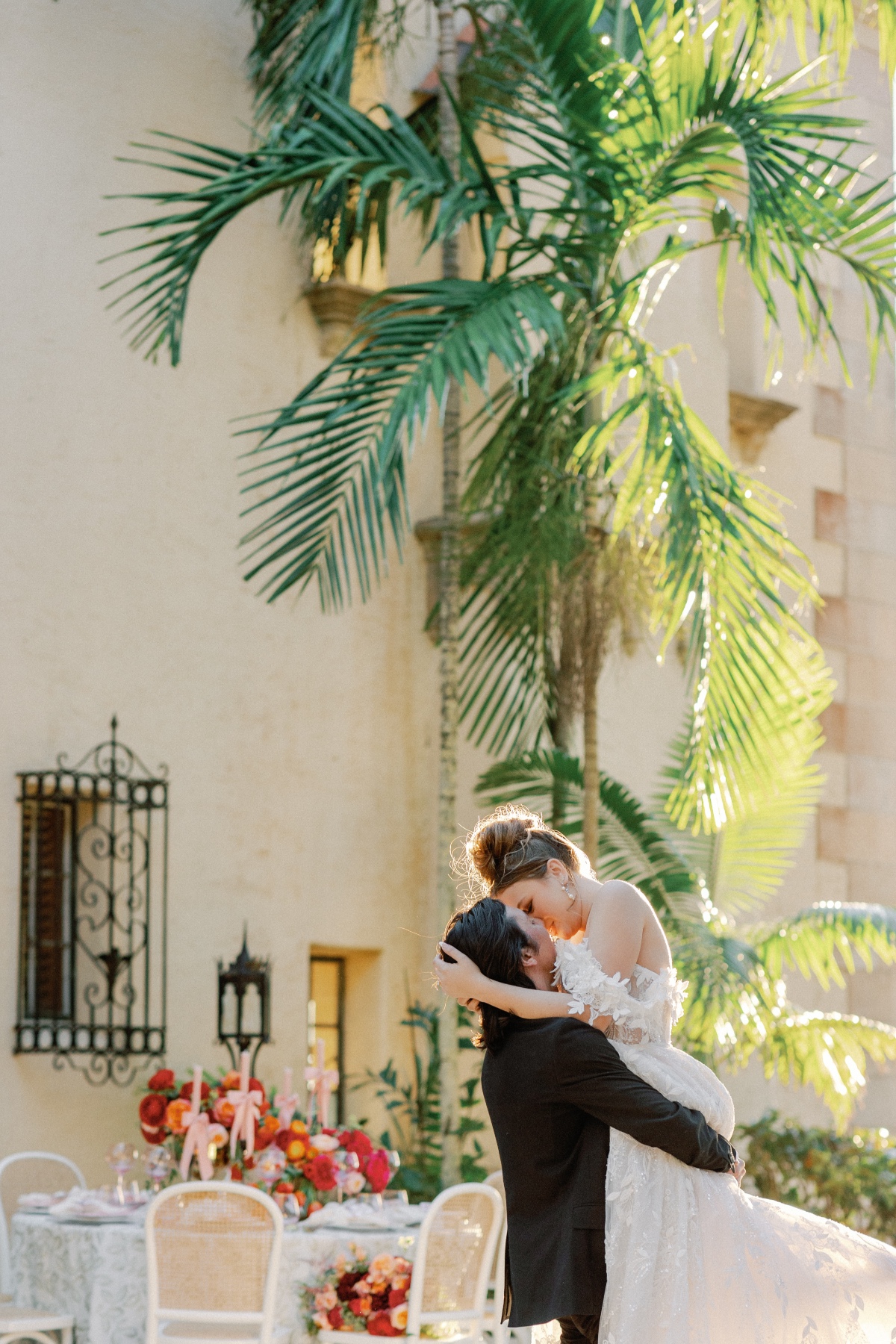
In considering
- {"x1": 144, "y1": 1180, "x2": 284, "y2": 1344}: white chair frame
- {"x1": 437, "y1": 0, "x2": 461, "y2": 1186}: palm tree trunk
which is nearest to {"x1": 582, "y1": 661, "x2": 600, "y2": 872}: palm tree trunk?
{"x1": 437, "y1": 0, "x2": 461, "y2": 1186}: palm tree trunk

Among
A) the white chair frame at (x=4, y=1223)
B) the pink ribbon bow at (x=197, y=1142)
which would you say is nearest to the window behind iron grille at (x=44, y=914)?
the white chair frame at (x=4, y=1223)

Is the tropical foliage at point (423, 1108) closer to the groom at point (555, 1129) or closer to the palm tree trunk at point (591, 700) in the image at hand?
the palm tree trunk at point (591, 700)

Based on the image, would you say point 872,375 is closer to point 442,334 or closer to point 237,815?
point 442,334

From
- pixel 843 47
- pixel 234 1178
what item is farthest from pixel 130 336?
pixel 234 1178

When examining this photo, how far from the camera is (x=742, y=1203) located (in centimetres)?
332

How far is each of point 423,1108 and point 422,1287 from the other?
10.1 feet

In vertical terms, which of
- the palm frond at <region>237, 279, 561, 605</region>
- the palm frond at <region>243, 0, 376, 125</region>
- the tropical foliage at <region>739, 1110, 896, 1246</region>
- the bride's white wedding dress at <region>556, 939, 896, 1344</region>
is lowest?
the tropical foliage at <region>739, 1110, 896, 1246</region>

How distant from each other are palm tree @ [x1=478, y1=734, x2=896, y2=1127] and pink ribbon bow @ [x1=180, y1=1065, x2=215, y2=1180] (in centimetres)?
249

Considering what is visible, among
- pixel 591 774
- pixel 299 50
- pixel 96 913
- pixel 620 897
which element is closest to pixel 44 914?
pixel 96 913

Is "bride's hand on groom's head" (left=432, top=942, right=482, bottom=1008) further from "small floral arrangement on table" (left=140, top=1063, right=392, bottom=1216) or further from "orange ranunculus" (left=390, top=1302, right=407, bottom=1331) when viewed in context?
"small floral arrangement on table" (left=140, top=1063, right=392, bottom=1216)

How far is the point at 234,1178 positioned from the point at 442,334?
318 centimetres

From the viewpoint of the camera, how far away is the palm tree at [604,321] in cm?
623

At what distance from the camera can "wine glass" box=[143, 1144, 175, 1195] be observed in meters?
5.85

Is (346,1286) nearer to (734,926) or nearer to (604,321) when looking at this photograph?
(734,926)
